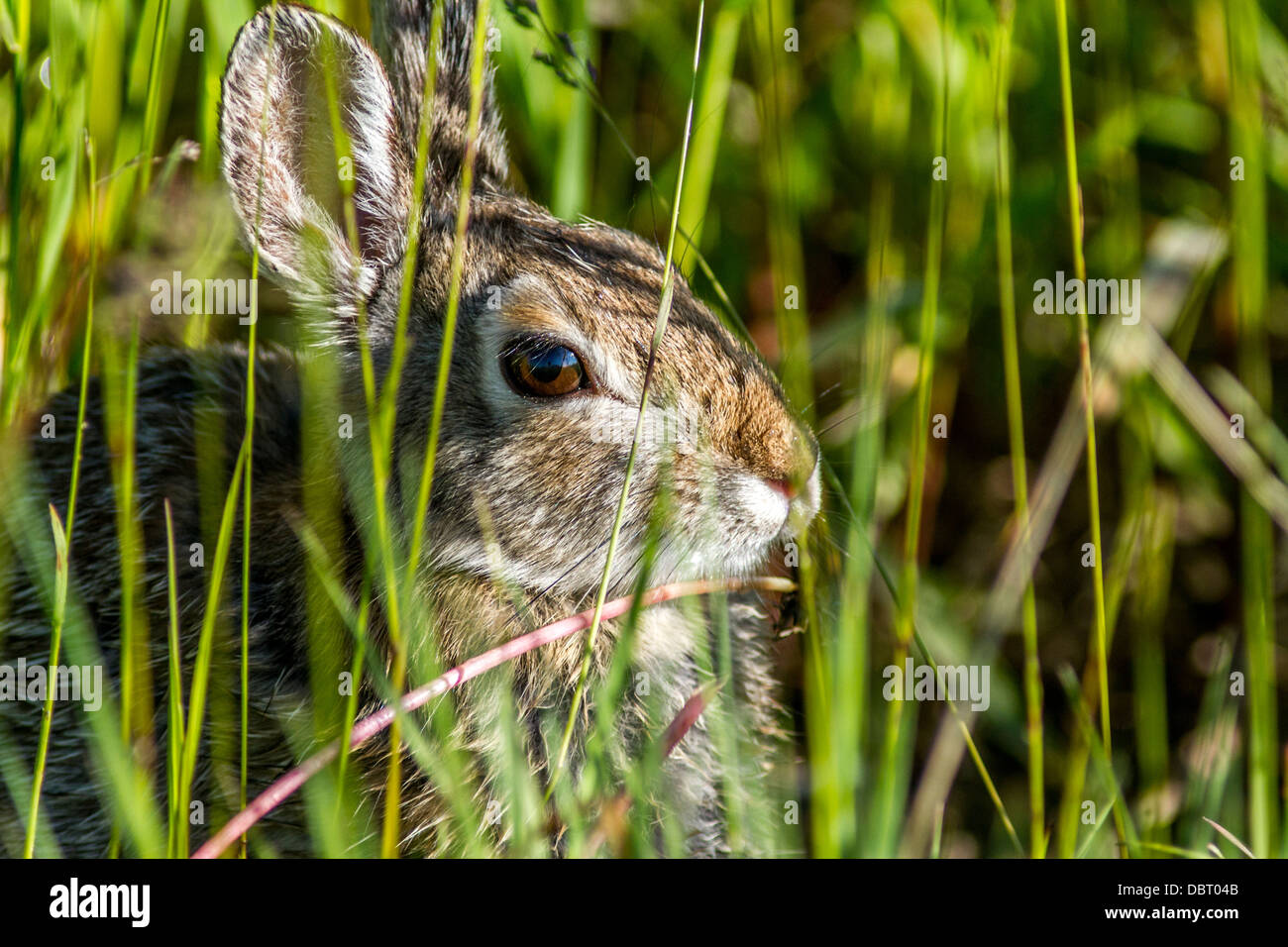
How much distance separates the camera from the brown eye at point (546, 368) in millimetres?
2955

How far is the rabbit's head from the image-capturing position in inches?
114

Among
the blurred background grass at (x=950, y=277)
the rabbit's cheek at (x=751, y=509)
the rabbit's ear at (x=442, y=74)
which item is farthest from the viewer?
the blurred background grass at (x=950, y=277)

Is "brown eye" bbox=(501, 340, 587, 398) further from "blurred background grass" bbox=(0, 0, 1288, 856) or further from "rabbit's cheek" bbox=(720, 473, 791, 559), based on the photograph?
"blurred background grass" bbox=(0, 0, 1288, 856)

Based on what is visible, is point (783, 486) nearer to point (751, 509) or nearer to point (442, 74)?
point (751, 509)

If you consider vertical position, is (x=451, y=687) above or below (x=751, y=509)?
below

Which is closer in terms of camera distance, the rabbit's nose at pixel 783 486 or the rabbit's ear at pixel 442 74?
the rabbit's nose at pixel 783 486

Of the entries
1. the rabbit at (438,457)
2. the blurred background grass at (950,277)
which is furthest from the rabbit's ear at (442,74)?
the blurred background grass at (950,277)

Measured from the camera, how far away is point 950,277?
14.9 ft

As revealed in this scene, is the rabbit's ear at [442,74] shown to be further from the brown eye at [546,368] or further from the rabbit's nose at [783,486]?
the rabbit's nose at [783,486]

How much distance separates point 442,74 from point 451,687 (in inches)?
64.0

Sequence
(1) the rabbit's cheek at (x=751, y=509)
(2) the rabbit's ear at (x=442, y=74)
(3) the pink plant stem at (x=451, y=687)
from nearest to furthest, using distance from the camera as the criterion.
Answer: (3) the pink plant stem at (x=451, y=687) < (1) the rabbit's cheek at (x=751, y=509) < (2) the rabbit's ear at (x=442, y=74)

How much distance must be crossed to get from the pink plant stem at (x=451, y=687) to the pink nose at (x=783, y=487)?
0.37 m

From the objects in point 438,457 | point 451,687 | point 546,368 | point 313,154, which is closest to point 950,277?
point 546,368

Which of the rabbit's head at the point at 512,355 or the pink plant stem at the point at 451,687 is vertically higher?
the rabbit's head at the point at 512,355
